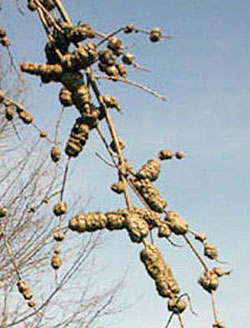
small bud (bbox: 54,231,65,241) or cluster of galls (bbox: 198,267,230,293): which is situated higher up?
small bud (bbox: 54,231,65,241)

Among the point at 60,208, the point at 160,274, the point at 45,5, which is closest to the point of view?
the point at 160,274

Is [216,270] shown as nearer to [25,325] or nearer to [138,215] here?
[138,215]

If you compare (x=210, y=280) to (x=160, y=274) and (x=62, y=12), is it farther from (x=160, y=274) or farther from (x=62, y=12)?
(x=62, y=12)

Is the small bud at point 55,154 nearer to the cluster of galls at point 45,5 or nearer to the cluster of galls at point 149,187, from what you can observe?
the cluster of galls at point 149,187

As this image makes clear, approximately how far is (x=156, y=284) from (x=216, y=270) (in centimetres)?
15

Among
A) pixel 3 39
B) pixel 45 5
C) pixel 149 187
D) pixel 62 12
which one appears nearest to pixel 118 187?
pixel 149 187

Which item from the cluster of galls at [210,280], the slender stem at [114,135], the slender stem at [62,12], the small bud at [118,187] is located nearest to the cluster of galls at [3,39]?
the slender stem at [62,12]

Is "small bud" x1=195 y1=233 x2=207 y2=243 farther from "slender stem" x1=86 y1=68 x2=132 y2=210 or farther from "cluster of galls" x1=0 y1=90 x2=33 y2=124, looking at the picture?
"cluster of galls" x1=0 y1=90 x2=33 y2=124

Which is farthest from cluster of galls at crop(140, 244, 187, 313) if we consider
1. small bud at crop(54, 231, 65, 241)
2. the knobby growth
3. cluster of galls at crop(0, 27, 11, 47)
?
cluster of galls at crop(0, 27, 11, 47)

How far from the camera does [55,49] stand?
1.28 meters

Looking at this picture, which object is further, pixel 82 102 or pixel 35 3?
pixel 35 3

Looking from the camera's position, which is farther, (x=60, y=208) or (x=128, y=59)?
(x=128, y=59)

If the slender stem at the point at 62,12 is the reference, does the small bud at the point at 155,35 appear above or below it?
above

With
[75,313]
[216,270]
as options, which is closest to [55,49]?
[216,270]
